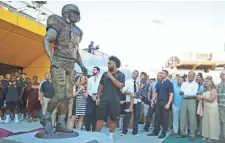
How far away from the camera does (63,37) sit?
11.8ft

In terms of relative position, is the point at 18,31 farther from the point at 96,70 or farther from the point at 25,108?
the point at 96,70

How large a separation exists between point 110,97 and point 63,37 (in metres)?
1.74

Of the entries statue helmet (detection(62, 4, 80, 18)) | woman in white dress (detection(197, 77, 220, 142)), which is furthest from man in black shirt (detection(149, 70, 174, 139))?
statue helmet (detection(62, 4, 80, 18))

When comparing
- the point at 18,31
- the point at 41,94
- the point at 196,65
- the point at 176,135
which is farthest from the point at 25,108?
the point at 196,65

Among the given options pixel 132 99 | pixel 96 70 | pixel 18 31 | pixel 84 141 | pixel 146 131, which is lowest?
pixel 146 131

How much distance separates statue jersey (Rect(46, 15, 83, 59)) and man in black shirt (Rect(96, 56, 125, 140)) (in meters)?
1.40

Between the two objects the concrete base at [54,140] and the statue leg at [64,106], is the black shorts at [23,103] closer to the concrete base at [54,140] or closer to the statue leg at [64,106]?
the statue leg at [64,106]

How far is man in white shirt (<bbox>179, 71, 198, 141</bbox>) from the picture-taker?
6.42m

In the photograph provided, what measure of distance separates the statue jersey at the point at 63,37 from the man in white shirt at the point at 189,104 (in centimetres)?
386

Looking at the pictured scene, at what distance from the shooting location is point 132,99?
21.0 feet

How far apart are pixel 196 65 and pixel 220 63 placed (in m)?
2.16

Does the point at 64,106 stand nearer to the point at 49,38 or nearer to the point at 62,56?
the point at 62,56

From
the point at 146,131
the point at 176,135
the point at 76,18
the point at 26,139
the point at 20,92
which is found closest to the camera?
the point at 26,139

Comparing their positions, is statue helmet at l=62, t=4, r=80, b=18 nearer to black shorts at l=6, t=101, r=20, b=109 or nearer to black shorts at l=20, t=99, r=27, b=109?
black shorts at l=6, t=101, r=20, b=109
